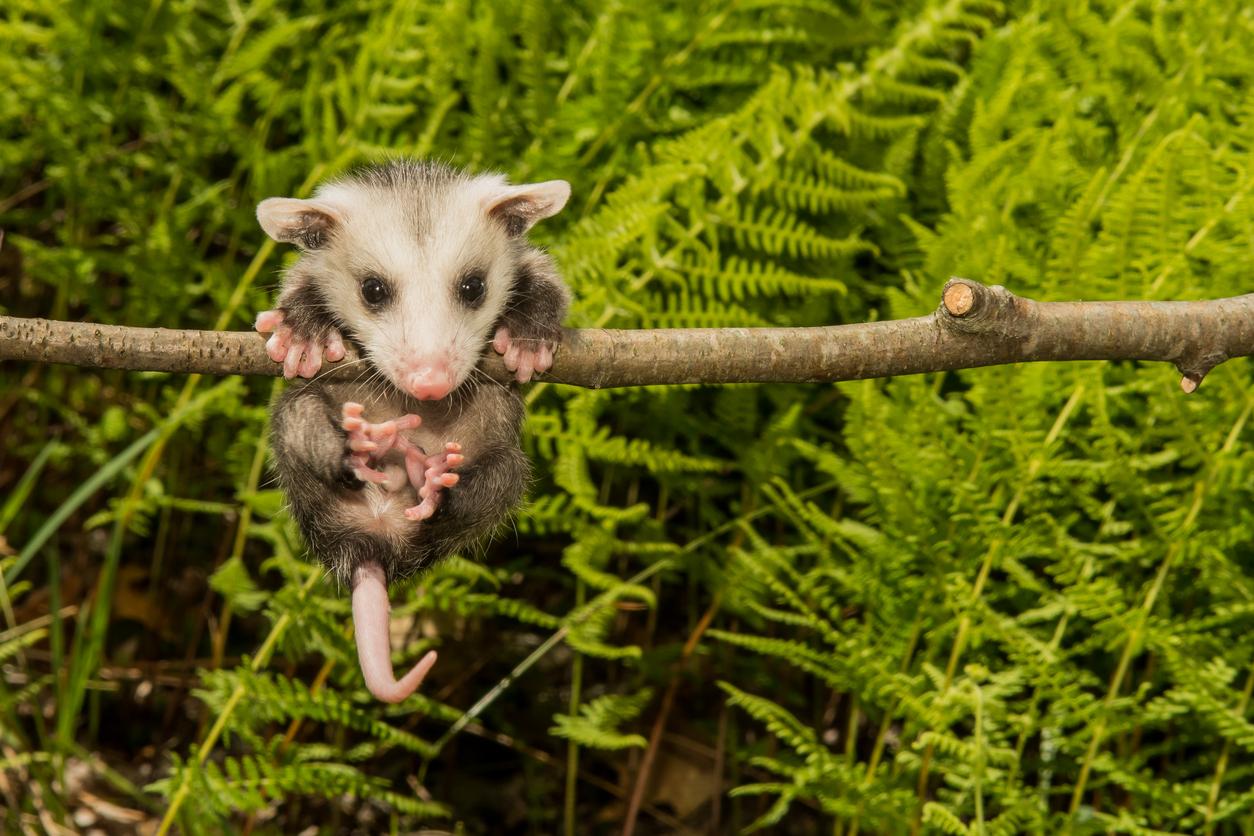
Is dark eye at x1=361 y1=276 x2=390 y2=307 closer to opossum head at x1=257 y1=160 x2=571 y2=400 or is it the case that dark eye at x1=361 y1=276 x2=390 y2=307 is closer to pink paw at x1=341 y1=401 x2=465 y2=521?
opossum head at x1=257 y1=160 x2=571 y2=400

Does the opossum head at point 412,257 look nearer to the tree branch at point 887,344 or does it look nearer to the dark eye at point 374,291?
the dark eye at point 374,291

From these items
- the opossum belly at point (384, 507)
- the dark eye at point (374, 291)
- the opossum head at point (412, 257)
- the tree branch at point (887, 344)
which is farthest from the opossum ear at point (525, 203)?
the opossum belly at point (384, 507)

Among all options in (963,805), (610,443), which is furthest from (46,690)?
(963,805)

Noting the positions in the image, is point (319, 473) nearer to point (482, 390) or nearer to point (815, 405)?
point (482, 390)

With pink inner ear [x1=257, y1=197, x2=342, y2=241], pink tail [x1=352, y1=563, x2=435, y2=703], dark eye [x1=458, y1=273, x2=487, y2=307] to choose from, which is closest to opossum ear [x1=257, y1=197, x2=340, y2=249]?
pink inner ear [x1=257, y1=197, x2=342, y2=241]

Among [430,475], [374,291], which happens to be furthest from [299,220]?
[430,475]
